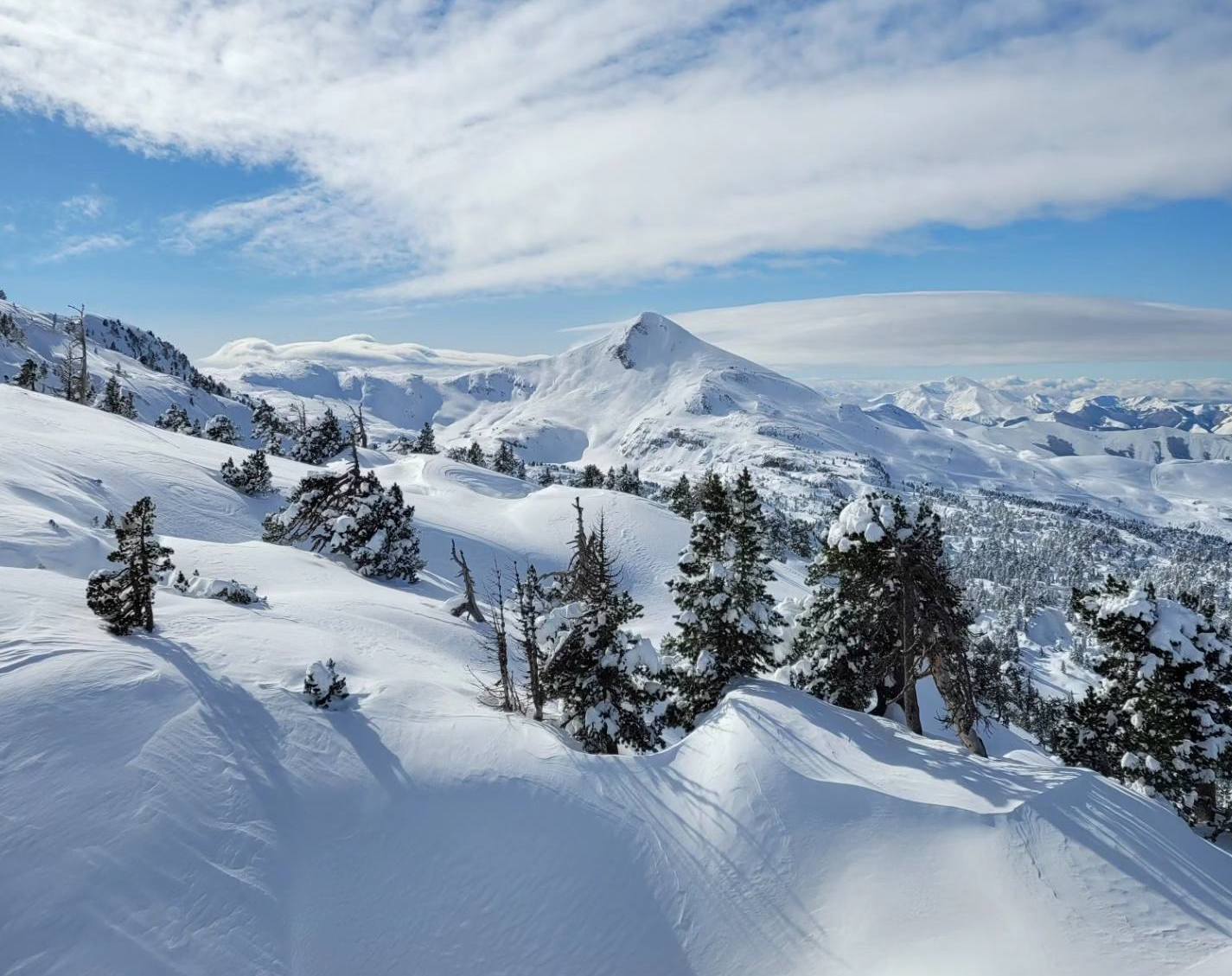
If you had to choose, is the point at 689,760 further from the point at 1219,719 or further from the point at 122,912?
the point at 1219,719

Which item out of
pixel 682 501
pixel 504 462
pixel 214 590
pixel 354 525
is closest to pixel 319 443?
pixel 504 462

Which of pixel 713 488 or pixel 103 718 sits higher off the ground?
pixel 713 488

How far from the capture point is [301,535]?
35.3m

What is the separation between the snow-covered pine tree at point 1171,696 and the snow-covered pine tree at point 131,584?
28.6 meters

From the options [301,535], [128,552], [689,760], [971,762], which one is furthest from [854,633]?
[301,535]

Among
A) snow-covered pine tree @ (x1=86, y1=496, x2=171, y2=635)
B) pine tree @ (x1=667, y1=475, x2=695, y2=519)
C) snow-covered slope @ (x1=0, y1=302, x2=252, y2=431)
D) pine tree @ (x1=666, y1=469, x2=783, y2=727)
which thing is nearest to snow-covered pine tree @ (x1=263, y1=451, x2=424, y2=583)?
snow-covered pine tree @ (x1=86, y1=496, x2=171, y2=635)

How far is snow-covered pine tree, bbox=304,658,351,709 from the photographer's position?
45.1ft

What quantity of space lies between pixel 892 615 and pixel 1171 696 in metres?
10.6

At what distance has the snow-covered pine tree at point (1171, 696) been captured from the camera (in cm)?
2003

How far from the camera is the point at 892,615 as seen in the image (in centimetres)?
1848

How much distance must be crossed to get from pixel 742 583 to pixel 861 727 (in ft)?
17.3

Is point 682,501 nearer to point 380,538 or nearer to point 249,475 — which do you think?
point 380,538

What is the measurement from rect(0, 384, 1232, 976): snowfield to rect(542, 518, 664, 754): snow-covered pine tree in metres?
1.99

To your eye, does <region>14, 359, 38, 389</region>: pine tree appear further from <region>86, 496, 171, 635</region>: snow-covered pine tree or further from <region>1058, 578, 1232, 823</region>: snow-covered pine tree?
<region>1058, 578, 1232, 823</region>: snow-covered pine tree
